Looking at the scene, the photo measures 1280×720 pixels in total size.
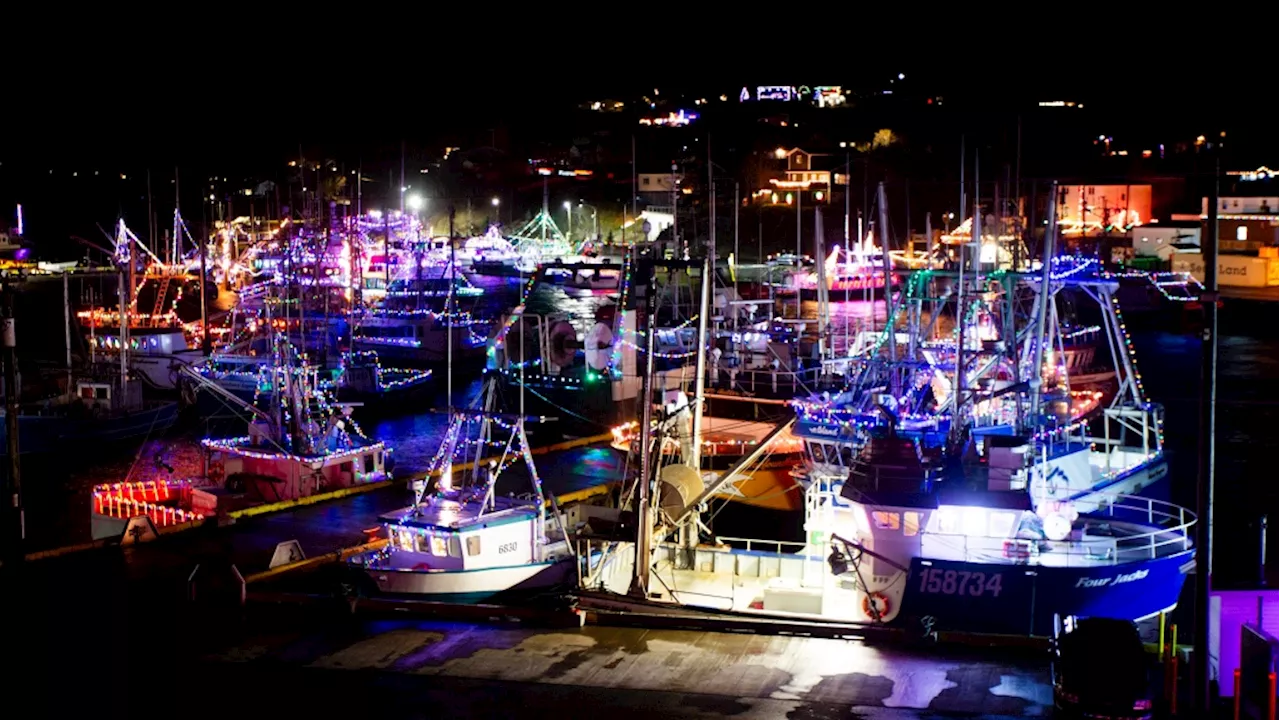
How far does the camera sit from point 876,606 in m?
15.1

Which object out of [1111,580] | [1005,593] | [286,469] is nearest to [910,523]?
[1005,593]

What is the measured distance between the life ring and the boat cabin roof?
4.35m

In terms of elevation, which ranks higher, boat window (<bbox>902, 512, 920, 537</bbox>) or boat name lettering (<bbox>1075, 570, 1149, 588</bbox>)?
boat window (<bbox>902, 512, 920, 537</bbox>)

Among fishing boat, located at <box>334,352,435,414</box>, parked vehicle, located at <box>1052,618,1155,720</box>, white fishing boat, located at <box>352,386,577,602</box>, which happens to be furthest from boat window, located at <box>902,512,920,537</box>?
fishing boat, located at <box>334,352,435,414</box>

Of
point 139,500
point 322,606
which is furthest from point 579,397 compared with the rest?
point 322,606

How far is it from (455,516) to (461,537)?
1.27 ft

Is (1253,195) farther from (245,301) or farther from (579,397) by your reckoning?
(245,301)

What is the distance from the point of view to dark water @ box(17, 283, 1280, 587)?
2405 cm

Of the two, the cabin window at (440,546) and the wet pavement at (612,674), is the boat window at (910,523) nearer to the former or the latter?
the wet pavement at (612,674)

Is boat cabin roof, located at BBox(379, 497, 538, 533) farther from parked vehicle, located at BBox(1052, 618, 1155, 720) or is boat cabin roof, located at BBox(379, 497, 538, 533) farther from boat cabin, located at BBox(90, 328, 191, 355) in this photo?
boat cabin, located at BBox(90, 328, 191, 355)

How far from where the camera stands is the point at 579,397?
36031 mm

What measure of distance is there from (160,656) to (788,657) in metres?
6.08

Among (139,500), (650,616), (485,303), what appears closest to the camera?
(650,616)

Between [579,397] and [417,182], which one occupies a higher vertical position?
[417,182]
